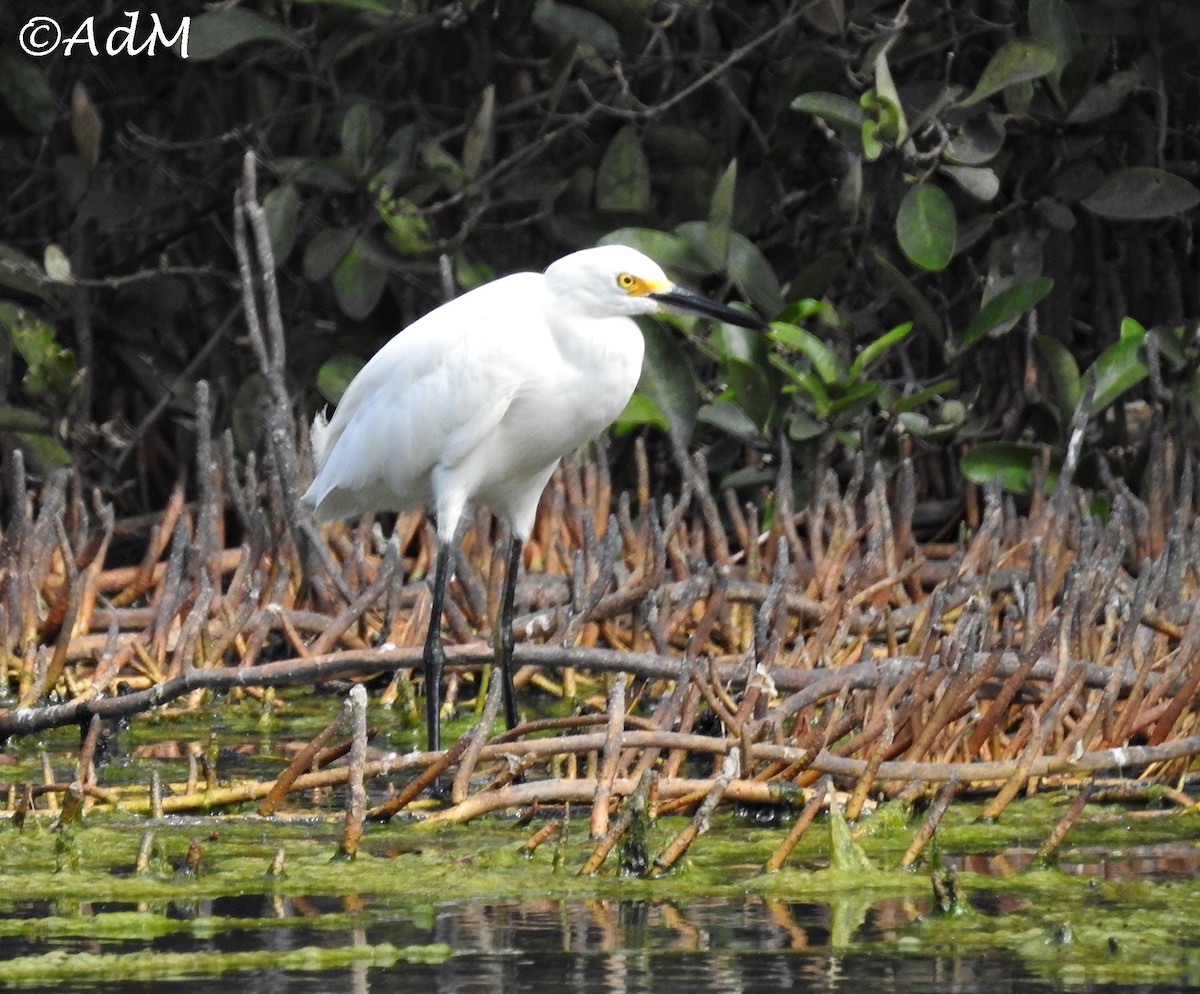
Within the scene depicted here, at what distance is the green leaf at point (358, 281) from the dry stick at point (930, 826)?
3.76m

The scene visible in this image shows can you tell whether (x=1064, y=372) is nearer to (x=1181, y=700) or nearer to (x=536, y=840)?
(x=1181, y=700)

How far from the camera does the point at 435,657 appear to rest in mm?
4477

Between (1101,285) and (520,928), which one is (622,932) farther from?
(1101,285)

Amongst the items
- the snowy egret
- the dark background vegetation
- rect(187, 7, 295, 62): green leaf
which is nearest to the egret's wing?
the snowy egret

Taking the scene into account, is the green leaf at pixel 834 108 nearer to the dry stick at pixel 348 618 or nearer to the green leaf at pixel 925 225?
the green leaf at pixel 925 225

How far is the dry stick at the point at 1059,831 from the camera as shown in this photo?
2.88 m

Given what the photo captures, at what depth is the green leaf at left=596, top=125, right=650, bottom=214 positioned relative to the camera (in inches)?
248

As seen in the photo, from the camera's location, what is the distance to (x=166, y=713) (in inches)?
189

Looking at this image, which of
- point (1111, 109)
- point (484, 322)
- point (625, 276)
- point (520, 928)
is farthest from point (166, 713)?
point (1111, 109)

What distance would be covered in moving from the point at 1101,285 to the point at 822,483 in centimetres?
159

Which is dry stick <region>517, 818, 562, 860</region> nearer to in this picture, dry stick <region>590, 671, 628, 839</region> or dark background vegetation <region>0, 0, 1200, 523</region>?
dry stick <region>590, 671, 628, 839</region>

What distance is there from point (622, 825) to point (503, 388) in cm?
188

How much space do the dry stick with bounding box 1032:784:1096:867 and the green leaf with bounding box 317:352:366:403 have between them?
3763 millimetres

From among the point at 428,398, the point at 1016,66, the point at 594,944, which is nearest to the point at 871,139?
the point at 1016,66
